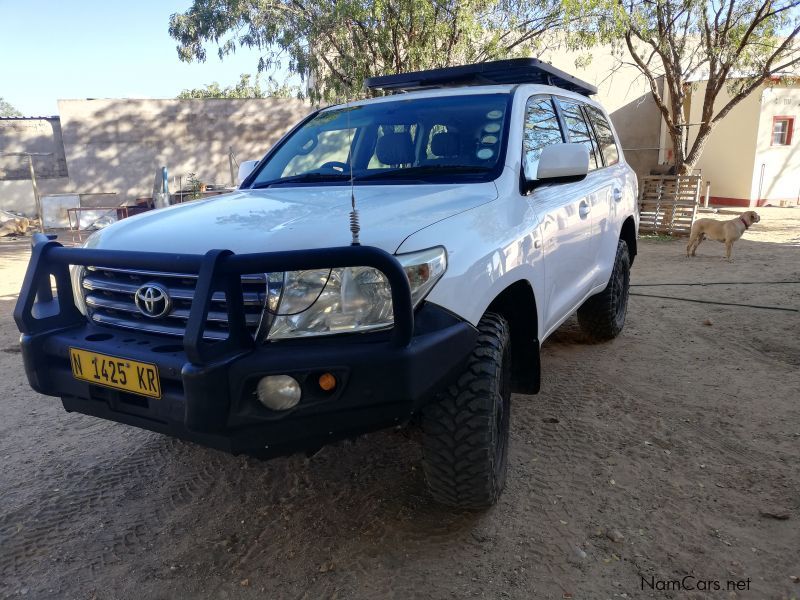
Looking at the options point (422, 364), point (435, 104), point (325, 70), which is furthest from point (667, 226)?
point (422, 364)

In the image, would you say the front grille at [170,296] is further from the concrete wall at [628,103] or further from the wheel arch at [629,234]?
the concrete wall at [628,103]

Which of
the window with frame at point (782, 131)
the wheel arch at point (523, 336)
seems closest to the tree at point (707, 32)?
the window with frame at point (782, 131)

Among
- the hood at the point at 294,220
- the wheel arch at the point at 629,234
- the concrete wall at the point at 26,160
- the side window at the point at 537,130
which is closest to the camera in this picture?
the hood at the point at 294,220

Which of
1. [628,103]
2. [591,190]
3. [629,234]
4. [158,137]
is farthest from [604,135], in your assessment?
[628,103]

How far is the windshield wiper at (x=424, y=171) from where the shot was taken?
2961 mm

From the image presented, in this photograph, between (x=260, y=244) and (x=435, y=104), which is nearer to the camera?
(x=260, y=244)

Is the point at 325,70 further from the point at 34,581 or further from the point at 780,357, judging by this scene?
the point at 34,581

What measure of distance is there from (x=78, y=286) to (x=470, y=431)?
65.1 inches

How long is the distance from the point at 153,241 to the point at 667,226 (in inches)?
462

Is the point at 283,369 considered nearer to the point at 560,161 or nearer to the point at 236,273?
the point at 236,273

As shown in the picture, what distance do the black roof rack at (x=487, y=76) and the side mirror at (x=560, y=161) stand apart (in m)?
1.13

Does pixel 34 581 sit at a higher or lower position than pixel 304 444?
lower

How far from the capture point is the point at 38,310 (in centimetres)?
239

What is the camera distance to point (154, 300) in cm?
217
